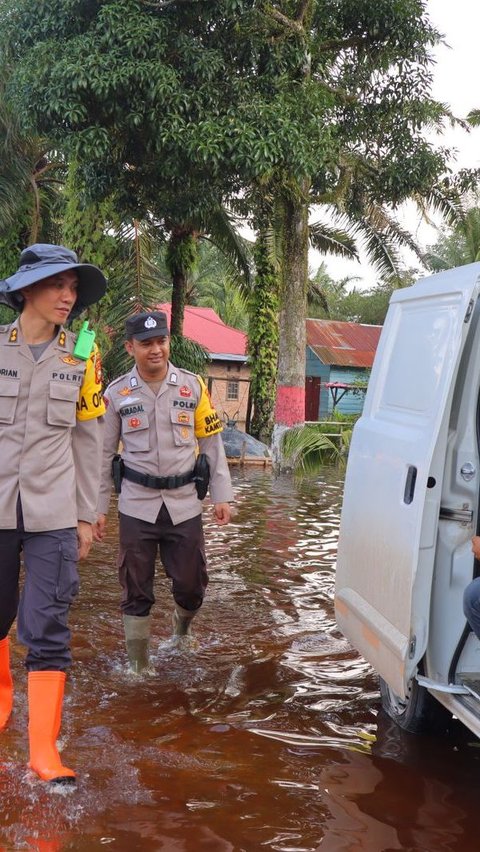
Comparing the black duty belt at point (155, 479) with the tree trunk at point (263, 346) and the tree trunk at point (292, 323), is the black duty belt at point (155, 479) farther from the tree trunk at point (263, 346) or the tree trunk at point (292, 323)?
the tree trunk at point (263, 346)

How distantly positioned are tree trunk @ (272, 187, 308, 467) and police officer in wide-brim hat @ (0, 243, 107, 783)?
1259 centimetres

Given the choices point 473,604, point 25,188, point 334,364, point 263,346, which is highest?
point 25,188

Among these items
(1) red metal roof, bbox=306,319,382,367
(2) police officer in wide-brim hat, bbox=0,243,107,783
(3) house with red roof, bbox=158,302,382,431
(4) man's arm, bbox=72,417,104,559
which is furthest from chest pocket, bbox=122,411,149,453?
(1) red metal roof, bbox=306,319,382,367

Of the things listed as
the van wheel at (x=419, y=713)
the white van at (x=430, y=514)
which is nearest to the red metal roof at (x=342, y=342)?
the van wheel at (x=419, y=713)

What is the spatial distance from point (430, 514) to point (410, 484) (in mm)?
147

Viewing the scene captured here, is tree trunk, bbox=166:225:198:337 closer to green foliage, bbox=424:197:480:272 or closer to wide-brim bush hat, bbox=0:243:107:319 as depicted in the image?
green foliage, bbox=424:197:480:272

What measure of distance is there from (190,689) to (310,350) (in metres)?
32.5

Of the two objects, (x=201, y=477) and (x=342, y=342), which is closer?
(x=201, y=477)

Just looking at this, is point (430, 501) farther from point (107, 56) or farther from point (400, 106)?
point (400, 106)

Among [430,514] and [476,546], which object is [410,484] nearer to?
[430,514]

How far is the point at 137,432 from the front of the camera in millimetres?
4945

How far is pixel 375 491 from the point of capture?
155 inches

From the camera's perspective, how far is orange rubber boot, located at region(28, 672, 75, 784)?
3369 millimetres

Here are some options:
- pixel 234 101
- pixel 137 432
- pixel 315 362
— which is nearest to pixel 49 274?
pixel 137 432
